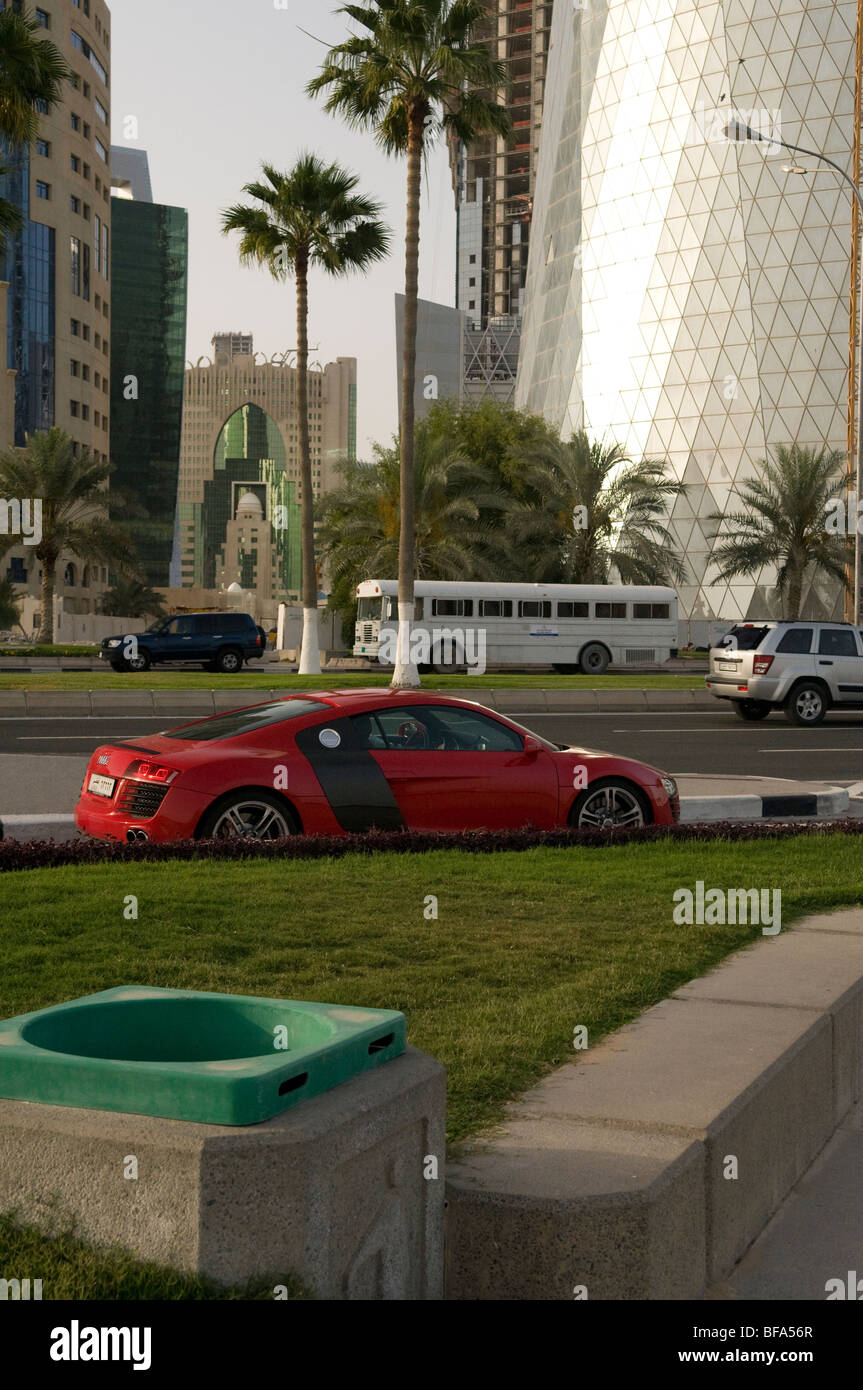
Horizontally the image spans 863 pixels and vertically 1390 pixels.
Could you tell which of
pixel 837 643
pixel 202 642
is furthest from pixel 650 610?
pixel 837 643

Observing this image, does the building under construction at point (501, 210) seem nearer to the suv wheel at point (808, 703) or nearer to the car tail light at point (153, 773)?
the suv wheel at point (808, 703)

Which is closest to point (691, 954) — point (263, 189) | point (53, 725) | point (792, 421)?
point (53, 725)

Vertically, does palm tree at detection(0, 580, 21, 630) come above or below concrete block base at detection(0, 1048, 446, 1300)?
above

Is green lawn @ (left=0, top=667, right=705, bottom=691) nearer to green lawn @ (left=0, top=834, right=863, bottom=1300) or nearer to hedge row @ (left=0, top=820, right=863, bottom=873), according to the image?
hedge row @ (left=0, top=820, right=863, bottom=873)

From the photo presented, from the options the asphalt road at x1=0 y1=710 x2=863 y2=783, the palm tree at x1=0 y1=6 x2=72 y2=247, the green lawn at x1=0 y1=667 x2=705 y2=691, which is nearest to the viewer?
the asphalt road at x1=0 y1=710 x2=863 y2=783

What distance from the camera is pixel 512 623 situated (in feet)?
147

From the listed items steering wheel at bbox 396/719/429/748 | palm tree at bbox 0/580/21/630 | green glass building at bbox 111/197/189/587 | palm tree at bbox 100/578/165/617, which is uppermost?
green glass building at bbox 111/197/189/587

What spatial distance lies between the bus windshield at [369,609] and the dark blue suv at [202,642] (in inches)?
140

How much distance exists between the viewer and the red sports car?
10023mm

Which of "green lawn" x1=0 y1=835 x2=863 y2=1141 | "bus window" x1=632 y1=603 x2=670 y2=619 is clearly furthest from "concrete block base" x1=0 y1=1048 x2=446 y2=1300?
"bus window" x1=632 y1=603 x2=670 y2=619

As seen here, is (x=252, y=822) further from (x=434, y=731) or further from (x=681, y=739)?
(x=681, y=739)

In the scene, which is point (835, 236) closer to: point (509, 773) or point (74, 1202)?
point (509, 773)

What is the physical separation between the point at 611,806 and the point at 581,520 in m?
42.2

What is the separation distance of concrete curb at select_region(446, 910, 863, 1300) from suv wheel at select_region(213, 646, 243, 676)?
123ft
